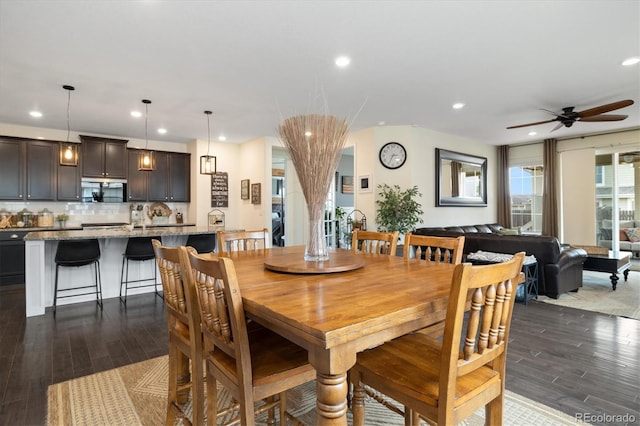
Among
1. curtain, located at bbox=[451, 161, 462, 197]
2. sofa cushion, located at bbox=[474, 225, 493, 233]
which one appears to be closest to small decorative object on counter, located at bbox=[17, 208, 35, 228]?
curtain, located at bbox=[451, 161, 462, 197]

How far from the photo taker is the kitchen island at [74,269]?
11.9ft

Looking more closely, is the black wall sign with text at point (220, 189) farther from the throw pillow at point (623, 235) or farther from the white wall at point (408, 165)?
the throw pillow at point (623, 235)

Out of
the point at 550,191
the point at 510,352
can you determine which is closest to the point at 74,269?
the point at 510,352

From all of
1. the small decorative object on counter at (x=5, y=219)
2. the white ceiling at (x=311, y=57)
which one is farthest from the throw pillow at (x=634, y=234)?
the small decorative object on counter at (x=5, y=219)

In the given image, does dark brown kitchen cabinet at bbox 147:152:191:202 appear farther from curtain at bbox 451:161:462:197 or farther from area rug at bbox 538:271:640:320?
area rug at bbox 538:271:640:320

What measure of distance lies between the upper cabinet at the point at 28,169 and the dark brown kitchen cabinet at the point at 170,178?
154 cm

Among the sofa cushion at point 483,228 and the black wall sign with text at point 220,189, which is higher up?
the black wall sign with text at point 220,189

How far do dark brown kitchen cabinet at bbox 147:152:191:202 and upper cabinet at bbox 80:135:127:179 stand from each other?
0.55 m

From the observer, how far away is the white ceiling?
243cm

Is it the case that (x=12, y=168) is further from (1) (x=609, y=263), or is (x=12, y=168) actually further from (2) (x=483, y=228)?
(1) (x=609, y=263)

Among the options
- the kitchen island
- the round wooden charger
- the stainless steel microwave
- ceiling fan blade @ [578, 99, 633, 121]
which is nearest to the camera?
the round wooden charger

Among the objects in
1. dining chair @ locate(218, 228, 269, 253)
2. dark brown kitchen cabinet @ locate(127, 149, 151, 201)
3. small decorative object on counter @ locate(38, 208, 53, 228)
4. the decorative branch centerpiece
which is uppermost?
dark brown kitchen cabinet @ locate(127, 149, 151, 201)

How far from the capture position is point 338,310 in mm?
1051

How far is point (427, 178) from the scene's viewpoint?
618 centimetres
